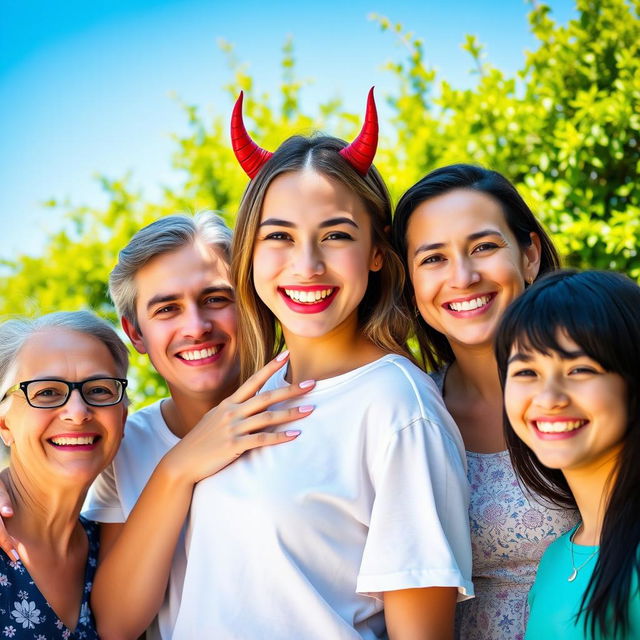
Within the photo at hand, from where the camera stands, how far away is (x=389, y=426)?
2445mm

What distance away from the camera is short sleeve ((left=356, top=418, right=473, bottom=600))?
2.32 meters

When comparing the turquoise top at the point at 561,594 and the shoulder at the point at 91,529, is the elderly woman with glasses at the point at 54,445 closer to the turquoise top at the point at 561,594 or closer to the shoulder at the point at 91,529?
the shoulder at the point at 91,529

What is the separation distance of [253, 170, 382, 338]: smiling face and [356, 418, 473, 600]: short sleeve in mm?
454

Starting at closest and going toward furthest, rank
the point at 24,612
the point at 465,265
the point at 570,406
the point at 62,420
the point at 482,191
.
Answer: the point at 570,406, the point at 24,612, the point at 62,420, the point at 465,265, the point at 482,191

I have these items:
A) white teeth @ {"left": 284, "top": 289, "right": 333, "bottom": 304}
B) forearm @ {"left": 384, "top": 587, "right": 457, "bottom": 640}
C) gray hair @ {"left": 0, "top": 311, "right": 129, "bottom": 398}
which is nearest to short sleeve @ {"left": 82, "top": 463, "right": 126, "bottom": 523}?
gray hair @ {"left": 0, "top": 311, "right": 129, "bottom": 398}

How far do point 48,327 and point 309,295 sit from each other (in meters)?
0.82

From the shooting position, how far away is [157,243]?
3119 mm

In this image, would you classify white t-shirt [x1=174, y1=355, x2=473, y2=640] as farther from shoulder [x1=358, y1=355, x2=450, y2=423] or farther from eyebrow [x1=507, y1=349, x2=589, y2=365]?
eyebrow [x1=507, y1=349, x2=589, y2=365]

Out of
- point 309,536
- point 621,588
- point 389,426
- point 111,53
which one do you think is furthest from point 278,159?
point 111,53

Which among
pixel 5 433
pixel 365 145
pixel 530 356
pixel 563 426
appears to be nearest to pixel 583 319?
pixel 530 356

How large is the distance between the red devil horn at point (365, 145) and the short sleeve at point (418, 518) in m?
0.81

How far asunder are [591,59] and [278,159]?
9.22ft

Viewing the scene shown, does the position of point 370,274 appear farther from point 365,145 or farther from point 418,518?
point 418,518

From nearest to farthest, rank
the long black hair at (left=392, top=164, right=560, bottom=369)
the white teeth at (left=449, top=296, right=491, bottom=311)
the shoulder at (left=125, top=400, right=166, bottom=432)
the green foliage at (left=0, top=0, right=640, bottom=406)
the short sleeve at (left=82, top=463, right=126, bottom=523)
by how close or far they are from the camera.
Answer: the white teeth at (left=449, top=296, right=491, bottom=311) → the long black hair at (left=392, top=164, right=560, bottom=369) → the short sleeve at (left=82, top=463, right=126, bottom=523) → the shoulder at (left=125, top=400, right=166, bottom=432) → the green foliage at (left=0, top=0, right=640, bottom=406)
